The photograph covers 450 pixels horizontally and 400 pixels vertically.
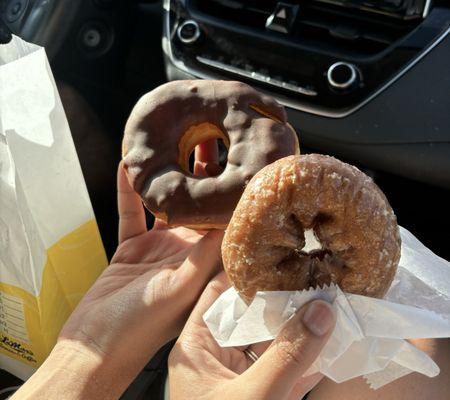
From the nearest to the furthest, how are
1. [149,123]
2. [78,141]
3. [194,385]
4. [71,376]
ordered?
[194,385]
[71,376]
[149,123]
[78,141]

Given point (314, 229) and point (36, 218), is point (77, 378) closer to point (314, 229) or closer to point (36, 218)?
point (36, 218)

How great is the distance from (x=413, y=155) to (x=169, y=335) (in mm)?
829

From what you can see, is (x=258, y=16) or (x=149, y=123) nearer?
(x=149, y=123)

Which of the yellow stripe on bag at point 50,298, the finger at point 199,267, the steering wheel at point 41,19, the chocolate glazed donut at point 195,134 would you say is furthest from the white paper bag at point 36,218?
the steering wheel at point 41,19

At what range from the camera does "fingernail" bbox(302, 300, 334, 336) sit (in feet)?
3.60

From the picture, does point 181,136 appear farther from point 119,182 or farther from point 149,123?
point 119,182

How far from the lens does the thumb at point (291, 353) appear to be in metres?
1.08

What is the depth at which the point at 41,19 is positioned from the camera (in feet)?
7.10

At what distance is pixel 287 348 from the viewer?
3.59ft

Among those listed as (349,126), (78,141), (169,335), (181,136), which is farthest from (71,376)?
(78,141)

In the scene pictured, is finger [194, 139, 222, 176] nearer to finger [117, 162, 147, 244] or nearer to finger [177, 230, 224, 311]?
finger [117, 162, 147, 244]

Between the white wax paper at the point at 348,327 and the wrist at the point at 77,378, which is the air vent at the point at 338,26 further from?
the wrist at the point at 77,378

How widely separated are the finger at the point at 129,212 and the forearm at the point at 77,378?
0.41 m

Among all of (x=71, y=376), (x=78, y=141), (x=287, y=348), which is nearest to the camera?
(x=287, y=348)
